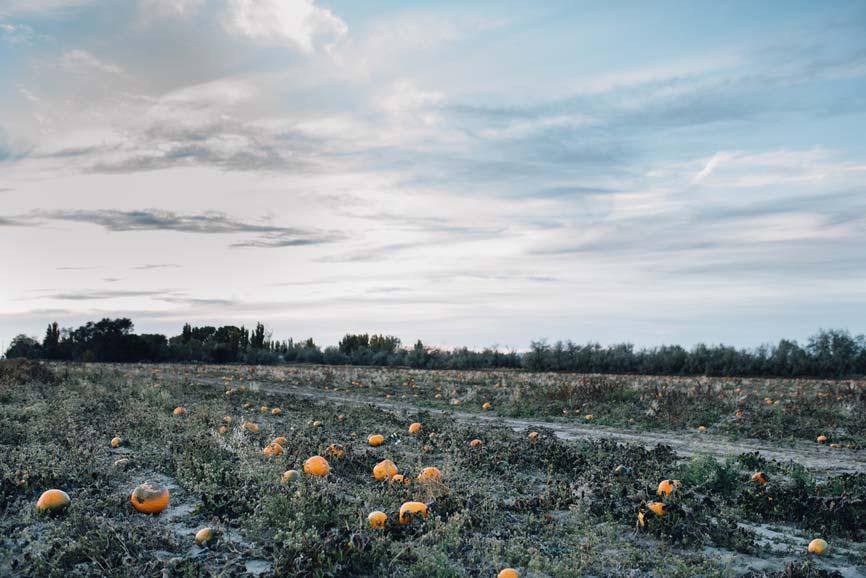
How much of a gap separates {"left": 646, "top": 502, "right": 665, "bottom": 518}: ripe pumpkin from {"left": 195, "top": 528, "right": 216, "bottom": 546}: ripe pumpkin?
4.57 m

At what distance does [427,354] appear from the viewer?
52594mm

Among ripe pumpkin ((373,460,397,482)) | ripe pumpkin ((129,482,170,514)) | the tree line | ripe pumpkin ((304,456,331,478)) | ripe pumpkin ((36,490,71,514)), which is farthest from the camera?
the tree line

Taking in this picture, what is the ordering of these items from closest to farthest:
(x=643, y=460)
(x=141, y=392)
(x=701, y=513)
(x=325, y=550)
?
(x=325, y=550) < (x=701, y=513) < (x=643, y=460) < (x=141, y=392)

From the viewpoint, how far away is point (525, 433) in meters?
13.2

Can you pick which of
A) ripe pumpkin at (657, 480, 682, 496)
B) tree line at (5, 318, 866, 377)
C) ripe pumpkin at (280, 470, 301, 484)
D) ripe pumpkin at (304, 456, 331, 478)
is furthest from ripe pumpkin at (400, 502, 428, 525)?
tree line at (5, 318, 866, 377)

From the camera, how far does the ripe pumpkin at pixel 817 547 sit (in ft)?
20.6

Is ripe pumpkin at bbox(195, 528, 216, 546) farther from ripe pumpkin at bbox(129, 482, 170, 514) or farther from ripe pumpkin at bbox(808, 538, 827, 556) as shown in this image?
ripe pumpkin at bbox(808, 538, 827, 556)

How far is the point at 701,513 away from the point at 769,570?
1166 millimetres

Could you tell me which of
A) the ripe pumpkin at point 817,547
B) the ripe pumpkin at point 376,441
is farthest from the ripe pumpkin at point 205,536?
the ripe pumpkin at point 817,547

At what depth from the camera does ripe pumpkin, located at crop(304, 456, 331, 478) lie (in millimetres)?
7926

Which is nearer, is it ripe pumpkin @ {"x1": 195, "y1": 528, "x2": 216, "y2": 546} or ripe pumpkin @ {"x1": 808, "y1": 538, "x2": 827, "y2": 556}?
ripe pumpkin @ {"x1": 195, "y1": 528, "x2": 216, "y2": 546}

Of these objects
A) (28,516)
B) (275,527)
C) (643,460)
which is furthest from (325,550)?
(643,460)

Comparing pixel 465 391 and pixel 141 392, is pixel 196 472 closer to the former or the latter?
pixel 141 392

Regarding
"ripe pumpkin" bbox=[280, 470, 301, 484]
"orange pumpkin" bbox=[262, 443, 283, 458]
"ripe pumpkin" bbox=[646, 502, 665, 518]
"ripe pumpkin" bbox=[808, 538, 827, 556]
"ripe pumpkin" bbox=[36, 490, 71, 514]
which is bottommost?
"ripe pumpkin" bbox=[808, 538, 827, 556]
